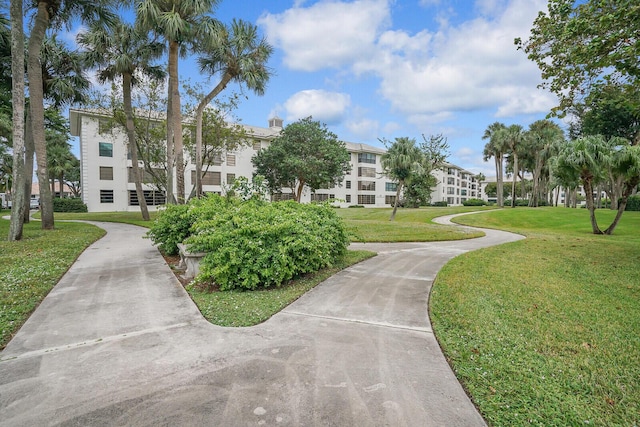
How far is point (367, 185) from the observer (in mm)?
52406

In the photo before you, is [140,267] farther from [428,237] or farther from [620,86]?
[620,86]

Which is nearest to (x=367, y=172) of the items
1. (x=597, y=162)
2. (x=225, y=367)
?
(x=597, y=162)

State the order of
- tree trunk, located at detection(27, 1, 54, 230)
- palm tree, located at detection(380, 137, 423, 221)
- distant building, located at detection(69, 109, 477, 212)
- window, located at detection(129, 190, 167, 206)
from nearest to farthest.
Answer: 1. tree trunk, located at detection(27, 1, 54, 230)
2. palm tree, located at detection(380, 137, 423, 221)
3. distant building, located at detection(69, 109, 477, 212)
4. window, located at detection(129, 190, 167, 206)

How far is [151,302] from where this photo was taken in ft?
15.3

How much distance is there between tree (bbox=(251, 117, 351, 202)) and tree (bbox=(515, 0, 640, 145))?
24487 mm

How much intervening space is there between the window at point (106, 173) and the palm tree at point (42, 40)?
21160 mm

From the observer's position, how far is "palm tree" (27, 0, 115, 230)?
12.1 meters

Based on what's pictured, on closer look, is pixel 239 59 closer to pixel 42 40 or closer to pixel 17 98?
pixel 42 40

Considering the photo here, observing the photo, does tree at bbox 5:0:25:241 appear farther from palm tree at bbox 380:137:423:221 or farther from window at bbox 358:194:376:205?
window at bbox 358:194:376:205

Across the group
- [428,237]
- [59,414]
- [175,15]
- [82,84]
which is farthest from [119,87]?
[59,414]

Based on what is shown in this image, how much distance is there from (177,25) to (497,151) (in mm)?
41595

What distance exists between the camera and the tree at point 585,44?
6.04 meters

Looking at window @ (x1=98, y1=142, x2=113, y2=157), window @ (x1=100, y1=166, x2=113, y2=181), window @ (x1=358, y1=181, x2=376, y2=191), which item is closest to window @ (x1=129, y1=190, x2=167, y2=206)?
window @ (x1=100, y1=166, x2=113, y2=181)

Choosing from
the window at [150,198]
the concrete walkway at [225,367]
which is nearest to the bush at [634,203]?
the concrete walkway at [225,367]
